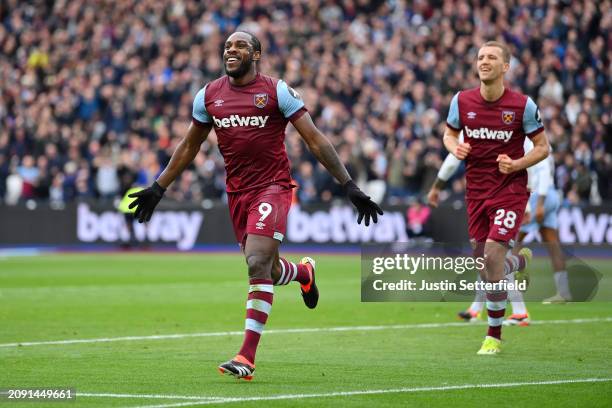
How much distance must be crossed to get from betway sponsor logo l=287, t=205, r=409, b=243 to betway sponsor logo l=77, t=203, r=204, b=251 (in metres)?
2.48

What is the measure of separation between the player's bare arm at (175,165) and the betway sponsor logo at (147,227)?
20.0 meters

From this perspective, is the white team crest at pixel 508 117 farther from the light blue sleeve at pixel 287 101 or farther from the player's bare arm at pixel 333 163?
the light blue sleeve at pixel 287 101

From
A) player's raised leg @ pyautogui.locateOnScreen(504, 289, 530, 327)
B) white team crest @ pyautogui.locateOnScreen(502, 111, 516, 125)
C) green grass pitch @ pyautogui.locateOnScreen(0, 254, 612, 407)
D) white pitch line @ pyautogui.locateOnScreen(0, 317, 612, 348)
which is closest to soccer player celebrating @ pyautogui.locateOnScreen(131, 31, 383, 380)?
green grass pitch @ pyautogui.locateOnScreen(0, 254, 612, 407)

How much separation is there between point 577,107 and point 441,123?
10.8 feet

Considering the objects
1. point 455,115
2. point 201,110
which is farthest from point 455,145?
point 201,110

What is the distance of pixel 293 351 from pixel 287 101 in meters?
2.61

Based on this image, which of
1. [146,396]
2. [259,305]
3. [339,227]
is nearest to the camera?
[146,396]

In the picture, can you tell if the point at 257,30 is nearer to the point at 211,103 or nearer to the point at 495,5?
the point at 495,5

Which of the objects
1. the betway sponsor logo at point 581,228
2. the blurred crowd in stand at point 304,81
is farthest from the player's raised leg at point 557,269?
the betway sponsor logo at point 581,228

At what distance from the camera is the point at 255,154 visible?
10.1m

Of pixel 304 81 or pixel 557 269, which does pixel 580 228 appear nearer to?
pixel 304 81

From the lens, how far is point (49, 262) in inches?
1041

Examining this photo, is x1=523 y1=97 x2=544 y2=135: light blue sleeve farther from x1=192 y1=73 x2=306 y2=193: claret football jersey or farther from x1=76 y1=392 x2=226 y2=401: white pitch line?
x1=76 y1=392 x2=226 y2=401: white pitch line

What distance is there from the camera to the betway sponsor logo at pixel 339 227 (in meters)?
28.6
